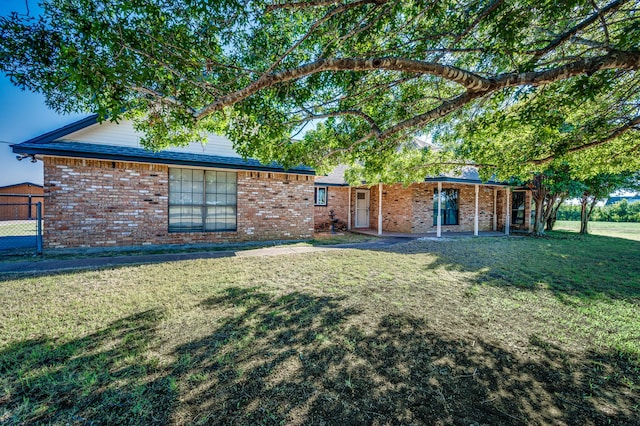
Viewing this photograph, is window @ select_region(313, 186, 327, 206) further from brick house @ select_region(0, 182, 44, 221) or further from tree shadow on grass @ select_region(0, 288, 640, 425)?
brick house @ select_region(0, 182, 44, 221)

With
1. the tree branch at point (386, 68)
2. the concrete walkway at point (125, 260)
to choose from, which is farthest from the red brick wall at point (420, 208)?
the tree branch at point (386, 68)

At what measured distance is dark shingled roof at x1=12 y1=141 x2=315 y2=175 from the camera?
732 cm

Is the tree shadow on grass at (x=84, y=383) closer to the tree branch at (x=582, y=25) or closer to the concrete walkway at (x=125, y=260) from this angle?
the concrete walkway at (x=125, y=260)

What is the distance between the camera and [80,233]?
8.00 meters

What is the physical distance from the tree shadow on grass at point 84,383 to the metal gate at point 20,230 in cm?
687

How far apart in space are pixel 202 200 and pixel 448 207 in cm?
1337

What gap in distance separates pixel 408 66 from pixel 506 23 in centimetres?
144

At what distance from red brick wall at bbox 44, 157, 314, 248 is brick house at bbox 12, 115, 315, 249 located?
2cm

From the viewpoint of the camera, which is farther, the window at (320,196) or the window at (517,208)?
the window at (517,208)

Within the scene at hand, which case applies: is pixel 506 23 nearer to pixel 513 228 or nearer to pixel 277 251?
pixel 277 251

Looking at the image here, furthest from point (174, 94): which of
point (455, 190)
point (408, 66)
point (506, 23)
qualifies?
point (455, 190)

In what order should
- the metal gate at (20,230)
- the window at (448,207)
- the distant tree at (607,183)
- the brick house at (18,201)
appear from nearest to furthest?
the metal gate at (20,230)
the distant tree at (607,183)
the window at (448,207)
the brick house at (18,201)

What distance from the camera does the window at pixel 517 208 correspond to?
55.8 ft

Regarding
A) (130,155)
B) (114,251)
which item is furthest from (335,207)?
(114,251)
